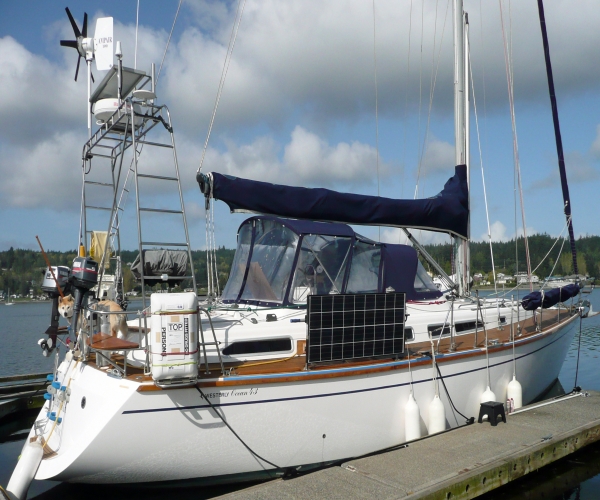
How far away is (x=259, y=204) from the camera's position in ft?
22.8

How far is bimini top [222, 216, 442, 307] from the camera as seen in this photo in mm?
7406

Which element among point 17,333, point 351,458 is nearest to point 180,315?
point 351,458

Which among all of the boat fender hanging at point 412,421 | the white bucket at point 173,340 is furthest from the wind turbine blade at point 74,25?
the boat fender hanging at point 412,421

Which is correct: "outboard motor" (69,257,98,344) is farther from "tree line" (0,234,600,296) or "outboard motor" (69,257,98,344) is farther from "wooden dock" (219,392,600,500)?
"wooden dock" (219,392,600,500)

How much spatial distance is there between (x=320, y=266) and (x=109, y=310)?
9.34ft

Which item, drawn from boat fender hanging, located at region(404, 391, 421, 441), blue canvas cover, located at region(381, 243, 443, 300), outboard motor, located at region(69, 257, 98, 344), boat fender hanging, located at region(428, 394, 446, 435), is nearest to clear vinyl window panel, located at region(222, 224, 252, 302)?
blue canvas cover, located at region(381, 243, 443, 300)

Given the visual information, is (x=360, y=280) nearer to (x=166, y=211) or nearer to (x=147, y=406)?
(x=166, y=211)

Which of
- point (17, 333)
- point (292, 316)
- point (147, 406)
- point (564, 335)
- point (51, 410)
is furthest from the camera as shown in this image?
point (17, 333)

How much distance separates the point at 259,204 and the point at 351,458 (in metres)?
3.33

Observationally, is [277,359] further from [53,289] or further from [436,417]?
[53,289]

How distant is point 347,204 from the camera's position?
764cm

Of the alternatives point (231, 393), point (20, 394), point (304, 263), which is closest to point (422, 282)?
point (304, 263)

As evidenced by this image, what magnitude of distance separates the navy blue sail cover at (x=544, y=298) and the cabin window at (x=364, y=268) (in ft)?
8.48

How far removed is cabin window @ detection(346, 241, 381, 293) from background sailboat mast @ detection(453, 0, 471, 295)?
2.19 meters
